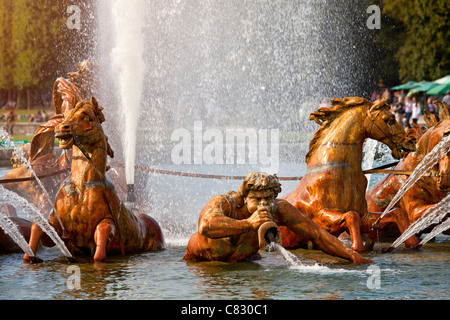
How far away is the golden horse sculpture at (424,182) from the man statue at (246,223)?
1828 millimetres

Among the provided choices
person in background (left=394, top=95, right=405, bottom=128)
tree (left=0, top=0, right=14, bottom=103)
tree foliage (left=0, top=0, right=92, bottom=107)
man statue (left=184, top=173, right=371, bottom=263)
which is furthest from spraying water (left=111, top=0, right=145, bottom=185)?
tree (left=0, top=0, right=14, bottom=103)

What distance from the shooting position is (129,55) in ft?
42.4

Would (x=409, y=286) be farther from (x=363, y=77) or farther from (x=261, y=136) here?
(x=363, y=77)

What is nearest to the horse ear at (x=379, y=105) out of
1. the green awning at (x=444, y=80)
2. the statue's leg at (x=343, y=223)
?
the statue's leg at (x=343, y=223)

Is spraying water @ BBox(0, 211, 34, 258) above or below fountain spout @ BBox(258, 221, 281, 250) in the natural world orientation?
below

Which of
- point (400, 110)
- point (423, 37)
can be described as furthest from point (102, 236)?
point (423, 37)

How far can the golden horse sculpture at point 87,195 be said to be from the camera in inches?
285

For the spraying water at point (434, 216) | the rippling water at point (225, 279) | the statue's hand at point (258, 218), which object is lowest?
the rippling water at point (225, 279)

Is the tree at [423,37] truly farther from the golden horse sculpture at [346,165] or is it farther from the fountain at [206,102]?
the golden horse sculpture at [346,165]

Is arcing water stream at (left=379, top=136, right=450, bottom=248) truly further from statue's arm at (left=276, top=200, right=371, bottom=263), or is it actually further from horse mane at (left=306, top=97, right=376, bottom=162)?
statue's arm at (left=276, top=200, right=371, bottom=263)

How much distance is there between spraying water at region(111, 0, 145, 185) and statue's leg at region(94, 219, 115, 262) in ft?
15.2

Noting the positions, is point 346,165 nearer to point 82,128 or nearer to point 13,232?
point 82,128

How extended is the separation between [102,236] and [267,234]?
6.42ft

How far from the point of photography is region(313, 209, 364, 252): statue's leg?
→ 24.3 feet
